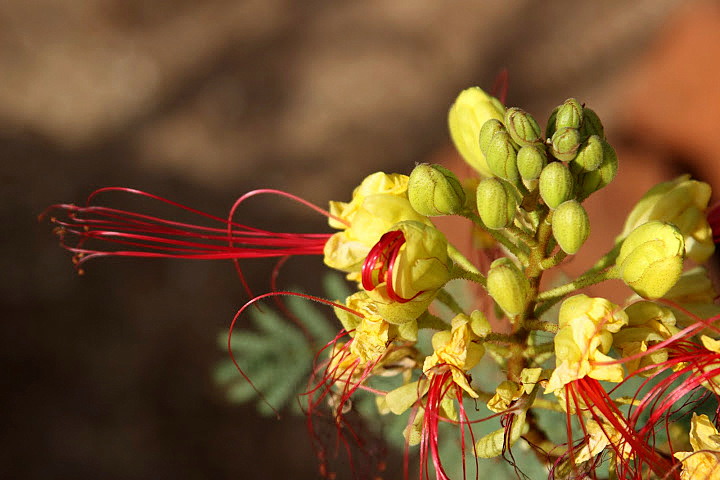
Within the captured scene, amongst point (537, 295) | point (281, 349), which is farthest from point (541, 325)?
point (281, 349)

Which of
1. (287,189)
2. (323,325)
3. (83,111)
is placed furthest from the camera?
(83,111)

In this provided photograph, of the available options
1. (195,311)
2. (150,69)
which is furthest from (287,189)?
(150,69)

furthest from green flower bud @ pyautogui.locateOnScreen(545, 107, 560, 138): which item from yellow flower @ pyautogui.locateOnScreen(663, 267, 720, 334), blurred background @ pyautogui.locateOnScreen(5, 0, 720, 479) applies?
blurred background @ pyautogui.locateOnScreen(5, 0, 720, 479)

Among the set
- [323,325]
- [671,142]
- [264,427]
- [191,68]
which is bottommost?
[264,427]

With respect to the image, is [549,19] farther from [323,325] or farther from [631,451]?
[631,451]

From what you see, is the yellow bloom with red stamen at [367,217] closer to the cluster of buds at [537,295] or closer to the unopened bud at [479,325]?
the cluster of buds at [537,295]

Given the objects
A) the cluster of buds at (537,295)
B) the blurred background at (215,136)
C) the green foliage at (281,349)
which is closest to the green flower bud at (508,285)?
the cluster of buds at (537,295)
